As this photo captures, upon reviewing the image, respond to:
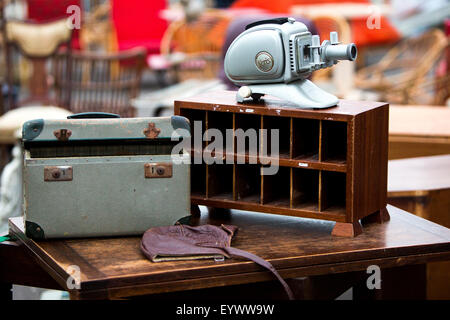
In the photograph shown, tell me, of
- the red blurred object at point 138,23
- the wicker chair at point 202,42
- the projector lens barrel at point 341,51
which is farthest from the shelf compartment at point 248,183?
the red blurred object at point 138,23

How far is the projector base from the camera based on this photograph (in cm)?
206

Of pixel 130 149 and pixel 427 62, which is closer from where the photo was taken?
pixel 130 149

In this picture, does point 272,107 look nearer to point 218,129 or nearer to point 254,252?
point 218,129

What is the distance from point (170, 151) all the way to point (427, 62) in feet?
14.5

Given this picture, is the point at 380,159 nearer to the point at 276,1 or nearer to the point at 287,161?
the point at 287,161

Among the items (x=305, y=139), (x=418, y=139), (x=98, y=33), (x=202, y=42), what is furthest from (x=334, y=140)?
(x=98, y=33)

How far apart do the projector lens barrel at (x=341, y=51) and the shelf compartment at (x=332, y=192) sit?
12.5 inches

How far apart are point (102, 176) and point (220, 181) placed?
0.40 m

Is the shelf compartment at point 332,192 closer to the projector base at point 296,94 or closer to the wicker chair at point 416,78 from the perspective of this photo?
the projector base at point 296,94

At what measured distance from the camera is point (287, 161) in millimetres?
2066

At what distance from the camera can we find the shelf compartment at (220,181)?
2197 mm
